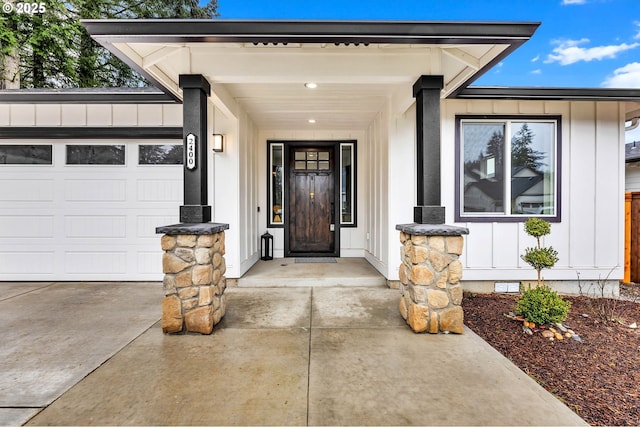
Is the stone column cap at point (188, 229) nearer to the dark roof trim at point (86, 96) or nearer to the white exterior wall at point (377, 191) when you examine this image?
the dark roof trim at point (86, 96)

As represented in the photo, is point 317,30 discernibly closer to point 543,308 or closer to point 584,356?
point 543,308

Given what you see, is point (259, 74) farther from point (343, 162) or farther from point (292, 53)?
point (343, 162)

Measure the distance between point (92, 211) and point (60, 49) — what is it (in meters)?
4.84

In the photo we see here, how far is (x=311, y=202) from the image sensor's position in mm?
6043

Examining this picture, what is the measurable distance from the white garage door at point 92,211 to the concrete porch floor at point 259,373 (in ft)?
3.95

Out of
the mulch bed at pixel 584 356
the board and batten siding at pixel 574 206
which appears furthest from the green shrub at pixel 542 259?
the board and batten siding at pixel 574 206

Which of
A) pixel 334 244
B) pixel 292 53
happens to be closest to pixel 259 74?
pixel 292 53

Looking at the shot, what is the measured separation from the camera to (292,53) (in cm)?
294

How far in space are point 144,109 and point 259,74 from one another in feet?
8.22

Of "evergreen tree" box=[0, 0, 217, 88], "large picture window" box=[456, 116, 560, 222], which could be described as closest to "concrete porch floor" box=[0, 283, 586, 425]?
"large picture window" box=[456, 116, 560, 222]

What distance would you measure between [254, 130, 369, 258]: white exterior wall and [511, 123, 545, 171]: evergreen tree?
2490 mm

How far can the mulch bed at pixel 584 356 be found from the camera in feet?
6.12

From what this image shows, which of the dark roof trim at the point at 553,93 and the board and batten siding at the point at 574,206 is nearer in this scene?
the dark roof trim at the point at 553,93

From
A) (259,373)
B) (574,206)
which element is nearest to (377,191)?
(574,206)
